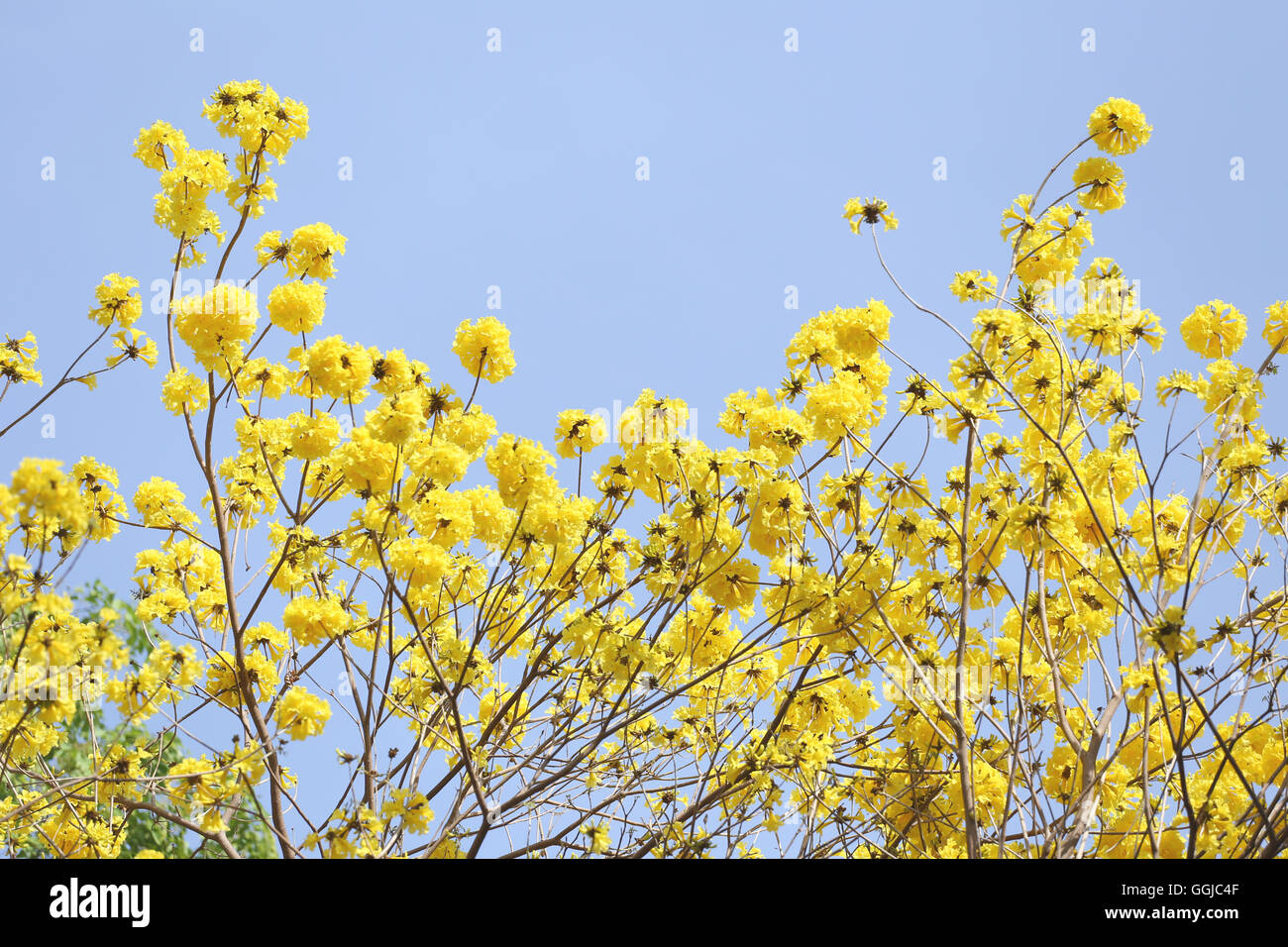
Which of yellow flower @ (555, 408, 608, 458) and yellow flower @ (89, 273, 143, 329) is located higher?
yellow flower @ (89, 273, 143, 329)

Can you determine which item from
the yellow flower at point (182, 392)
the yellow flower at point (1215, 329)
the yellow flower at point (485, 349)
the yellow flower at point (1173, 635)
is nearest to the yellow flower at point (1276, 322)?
the yellow flower at point (1215, 329)

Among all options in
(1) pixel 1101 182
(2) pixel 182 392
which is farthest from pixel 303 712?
(1) pixel 1101 182

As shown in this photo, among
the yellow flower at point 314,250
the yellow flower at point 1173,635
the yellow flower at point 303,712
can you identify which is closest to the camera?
the yellow flower at point 1173,635

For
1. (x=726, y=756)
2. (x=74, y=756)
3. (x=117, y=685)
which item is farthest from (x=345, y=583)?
(x=74, y=756)

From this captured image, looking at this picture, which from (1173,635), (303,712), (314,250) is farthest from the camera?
(314,250)

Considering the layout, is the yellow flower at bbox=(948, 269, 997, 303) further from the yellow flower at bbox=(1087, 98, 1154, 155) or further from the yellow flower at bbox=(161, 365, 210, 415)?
the yellow flower at bbox=(161, 365, 210, 415)

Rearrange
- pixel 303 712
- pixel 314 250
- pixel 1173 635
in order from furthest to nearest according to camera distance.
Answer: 1. pixel 314 250
2. pixel 303 712
3. pixel 1173 635

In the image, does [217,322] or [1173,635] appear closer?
[1173,635]

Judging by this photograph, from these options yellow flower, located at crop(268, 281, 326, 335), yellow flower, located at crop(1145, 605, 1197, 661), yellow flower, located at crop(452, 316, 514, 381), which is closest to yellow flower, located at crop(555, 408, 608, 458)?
yellow flower, located at crop(452, 316, 514, 381)

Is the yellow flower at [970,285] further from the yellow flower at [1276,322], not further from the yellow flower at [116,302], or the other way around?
the yellow flower at [116,302]

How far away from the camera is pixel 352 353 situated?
354 centimetres

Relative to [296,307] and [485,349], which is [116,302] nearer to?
[296,307]

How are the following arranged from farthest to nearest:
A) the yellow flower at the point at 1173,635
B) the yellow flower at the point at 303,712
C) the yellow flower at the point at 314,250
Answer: the yellow flower at the point at 314,250, the yellow flower at the point at 303,712, the yellow flower at the point at 1173,635
